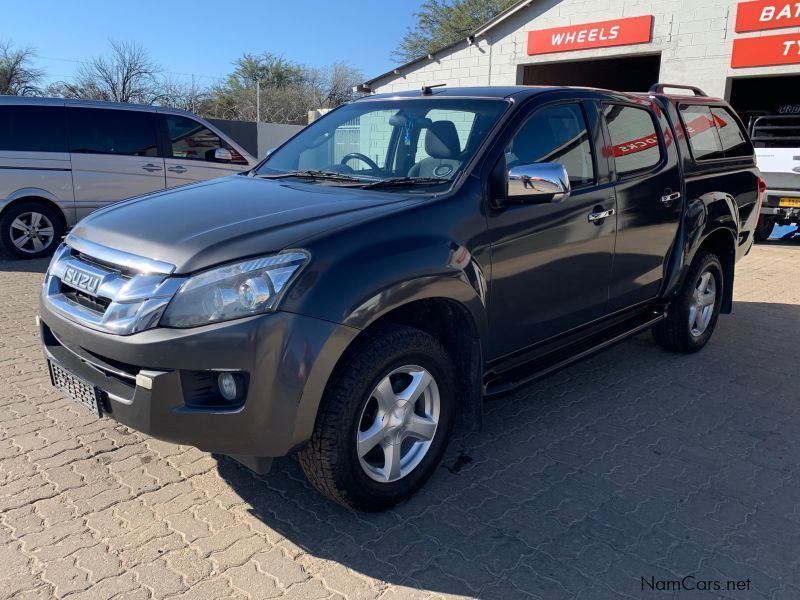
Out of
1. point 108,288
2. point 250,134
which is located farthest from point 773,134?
point 250,134

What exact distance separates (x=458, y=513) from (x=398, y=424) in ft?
1.67

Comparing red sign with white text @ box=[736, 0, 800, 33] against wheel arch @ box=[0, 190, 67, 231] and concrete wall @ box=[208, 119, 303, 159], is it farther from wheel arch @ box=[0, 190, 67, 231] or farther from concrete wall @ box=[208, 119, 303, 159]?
concrete wall @ box=[208, 119, 303, 159]

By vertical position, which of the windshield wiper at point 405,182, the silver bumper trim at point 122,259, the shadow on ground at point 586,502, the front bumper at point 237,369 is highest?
the windshield wiper at point 405,182

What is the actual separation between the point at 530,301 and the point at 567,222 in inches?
20.0

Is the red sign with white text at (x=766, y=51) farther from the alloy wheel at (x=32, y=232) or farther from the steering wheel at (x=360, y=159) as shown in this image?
the alloy wheel at (x=32, y=232)

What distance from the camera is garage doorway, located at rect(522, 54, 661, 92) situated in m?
17.0

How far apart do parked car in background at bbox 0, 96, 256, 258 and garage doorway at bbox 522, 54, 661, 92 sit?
9971mm

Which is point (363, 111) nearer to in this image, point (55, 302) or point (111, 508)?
point (55, 302)

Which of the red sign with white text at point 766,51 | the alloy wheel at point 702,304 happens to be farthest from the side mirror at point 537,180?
the red sign with white text at point 766,51

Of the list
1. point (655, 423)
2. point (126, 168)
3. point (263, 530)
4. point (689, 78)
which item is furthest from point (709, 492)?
point (689, 78)

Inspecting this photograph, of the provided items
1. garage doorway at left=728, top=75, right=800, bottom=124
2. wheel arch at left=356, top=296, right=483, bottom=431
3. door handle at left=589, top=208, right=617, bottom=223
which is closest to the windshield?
wheel arch at left=356, top=296, right=483, bottom=431

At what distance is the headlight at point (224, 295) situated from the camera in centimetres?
246

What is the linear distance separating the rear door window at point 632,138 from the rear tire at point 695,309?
1.06 metres

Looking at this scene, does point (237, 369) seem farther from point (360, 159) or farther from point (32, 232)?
point (32, 232)
